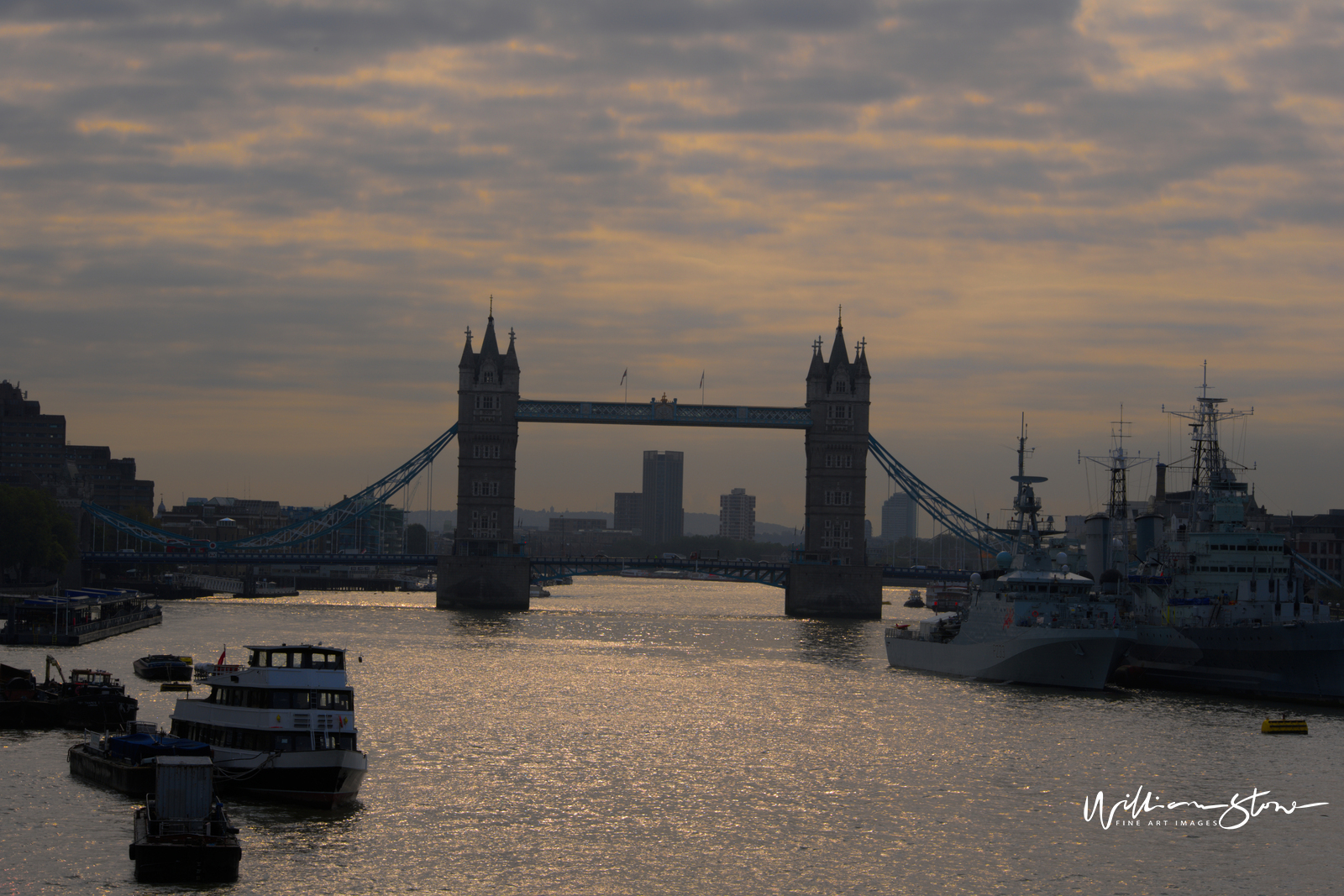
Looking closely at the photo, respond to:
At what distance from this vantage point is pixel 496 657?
65.1 m

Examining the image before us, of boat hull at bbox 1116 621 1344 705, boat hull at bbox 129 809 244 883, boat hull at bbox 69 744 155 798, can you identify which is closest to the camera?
boat hull at bbox 129 809 244 883

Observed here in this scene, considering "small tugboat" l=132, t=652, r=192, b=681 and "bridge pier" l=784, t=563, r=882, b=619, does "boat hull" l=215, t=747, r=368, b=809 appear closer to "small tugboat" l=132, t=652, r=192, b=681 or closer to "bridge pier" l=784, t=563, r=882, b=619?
"small tugboat" l=132, t=652, r=192, b=681

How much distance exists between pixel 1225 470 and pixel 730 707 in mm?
23320

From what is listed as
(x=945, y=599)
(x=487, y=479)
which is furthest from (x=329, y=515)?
(x=945, y=599)

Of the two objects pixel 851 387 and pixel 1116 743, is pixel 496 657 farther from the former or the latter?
pixel 851 387

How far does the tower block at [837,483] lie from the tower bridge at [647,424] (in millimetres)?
79

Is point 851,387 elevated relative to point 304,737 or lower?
elevated

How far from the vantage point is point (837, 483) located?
10969 cm

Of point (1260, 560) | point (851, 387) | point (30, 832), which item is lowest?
point (30, 832)

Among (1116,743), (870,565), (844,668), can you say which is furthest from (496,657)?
(870,565)

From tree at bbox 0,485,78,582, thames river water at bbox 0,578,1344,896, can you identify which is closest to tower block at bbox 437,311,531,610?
tree at bbox 0,485,78,582

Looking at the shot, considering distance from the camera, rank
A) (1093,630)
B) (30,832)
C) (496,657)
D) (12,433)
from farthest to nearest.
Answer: (12,433)
(496,657)
(1093,630)
(30,832)

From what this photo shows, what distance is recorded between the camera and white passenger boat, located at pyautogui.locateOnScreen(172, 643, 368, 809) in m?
32.0

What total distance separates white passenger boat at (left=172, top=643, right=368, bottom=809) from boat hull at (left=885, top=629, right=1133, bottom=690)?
2874cm
